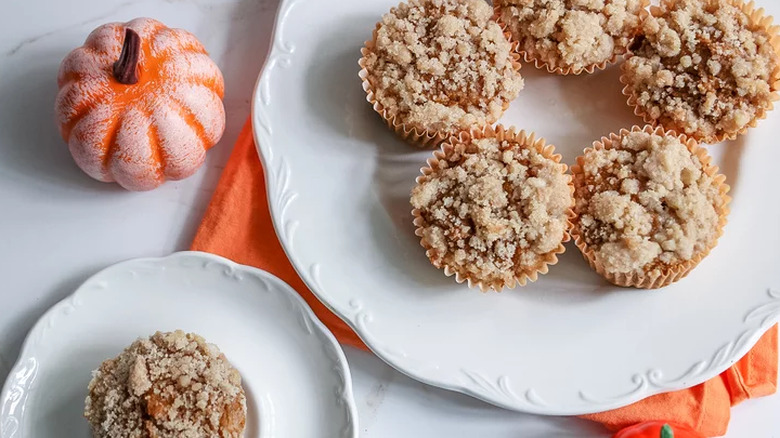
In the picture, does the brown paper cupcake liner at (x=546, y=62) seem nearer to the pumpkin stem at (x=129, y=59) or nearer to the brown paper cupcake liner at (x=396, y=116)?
the brown paper cupcake liner at (x=396, y=116)

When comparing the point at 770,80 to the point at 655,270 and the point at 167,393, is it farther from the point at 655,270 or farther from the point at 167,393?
the point at 167,393

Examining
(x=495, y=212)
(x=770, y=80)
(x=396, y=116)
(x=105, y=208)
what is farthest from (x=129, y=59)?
(x=770, y=80)

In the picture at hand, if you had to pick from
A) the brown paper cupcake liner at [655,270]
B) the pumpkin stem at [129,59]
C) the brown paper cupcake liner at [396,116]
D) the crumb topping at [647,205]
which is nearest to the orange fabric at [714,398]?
the brown paper cupcake liner at [655,270]

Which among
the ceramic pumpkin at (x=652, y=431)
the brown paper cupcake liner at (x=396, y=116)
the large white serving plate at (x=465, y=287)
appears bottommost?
the ceramic pumpkin at (x=652, y=431)

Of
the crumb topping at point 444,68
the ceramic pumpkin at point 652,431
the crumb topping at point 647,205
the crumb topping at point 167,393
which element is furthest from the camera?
the ceramic pumpkin at point 652,431

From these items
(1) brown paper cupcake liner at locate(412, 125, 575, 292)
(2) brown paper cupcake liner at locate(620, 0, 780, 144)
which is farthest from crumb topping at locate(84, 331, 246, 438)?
(2) brown paper cupcake liner at locate(620, 0, 780, 144)

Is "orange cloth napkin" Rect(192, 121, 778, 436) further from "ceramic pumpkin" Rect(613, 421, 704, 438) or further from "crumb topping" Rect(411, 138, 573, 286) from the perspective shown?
"crumb topping" Rect(411, 138, 573, 286)

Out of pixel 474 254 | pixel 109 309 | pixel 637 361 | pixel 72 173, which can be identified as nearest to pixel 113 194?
pixel 72 173
